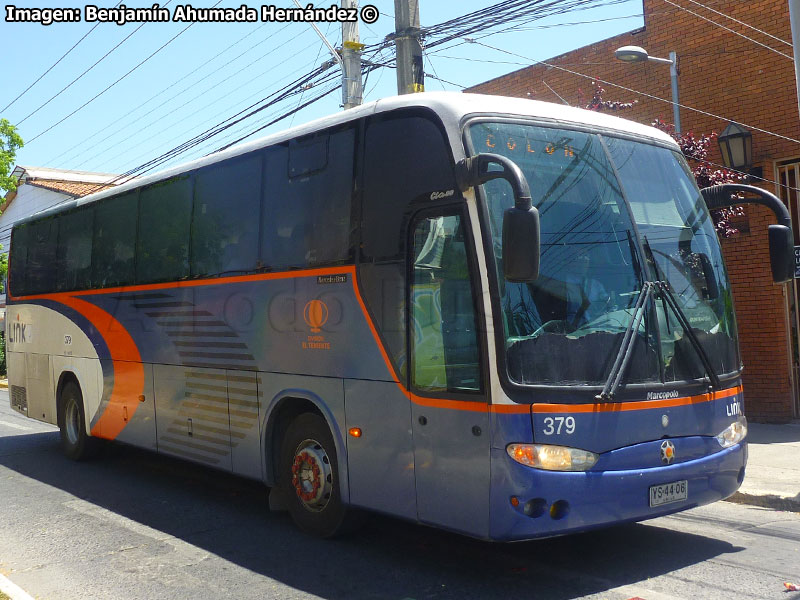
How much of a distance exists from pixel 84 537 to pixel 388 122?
175 inches

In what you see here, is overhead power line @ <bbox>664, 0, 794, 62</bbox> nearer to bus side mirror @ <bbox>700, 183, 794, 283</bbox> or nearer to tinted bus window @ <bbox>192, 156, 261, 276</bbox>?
bus side mirror @ <bbox>700, 183, 794, 283</bbox>

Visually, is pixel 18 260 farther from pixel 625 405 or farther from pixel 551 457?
pixel 625 405

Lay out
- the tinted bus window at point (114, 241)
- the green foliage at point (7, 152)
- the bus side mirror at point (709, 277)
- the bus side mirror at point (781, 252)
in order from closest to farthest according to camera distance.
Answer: the bus side mirror at point (709, 277) < the bus side mirror at point (781, 252) < the tinted bus window at point (114, 241) < the green foliage at point (7, 152)

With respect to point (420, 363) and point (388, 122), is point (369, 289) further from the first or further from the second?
point (388, 122)

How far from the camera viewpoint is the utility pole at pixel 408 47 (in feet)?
41.4

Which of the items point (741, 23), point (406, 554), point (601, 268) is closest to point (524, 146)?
point (601, 268)

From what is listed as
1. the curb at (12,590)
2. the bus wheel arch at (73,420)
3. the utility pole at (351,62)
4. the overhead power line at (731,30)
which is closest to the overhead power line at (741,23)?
the overhead power line at (731,30)

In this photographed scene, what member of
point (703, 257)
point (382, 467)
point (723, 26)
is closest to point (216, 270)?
point (382, 467)

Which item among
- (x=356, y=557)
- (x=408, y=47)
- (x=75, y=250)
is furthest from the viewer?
(x=408, y=47)

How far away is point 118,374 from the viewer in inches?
415

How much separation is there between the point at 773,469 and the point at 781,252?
406cm

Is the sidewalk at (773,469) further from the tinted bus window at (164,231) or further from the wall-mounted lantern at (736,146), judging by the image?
the tinted bus window at (164,231)

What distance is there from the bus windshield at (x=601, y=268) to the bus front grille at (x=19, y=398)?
10289mm

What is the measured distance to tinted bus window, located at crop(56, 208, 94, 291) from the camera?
11367 millimetres
